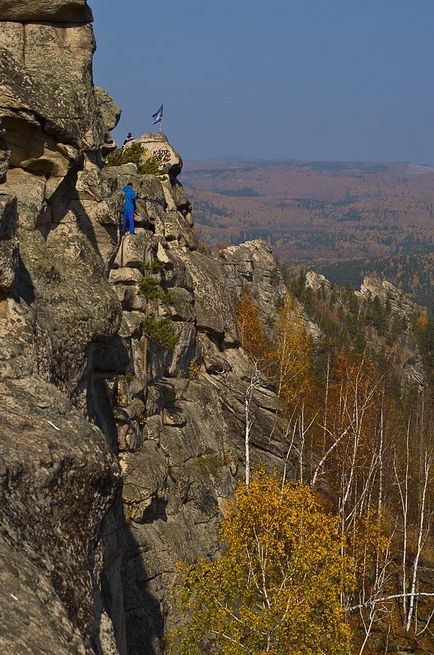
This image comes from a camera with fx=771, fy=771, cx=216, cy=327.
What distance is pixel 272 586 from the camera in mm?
21891

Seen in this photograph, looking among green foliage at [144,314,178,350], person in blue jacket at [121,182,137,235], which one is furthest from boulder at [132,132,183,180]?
green foliage at [144,314,178,350]

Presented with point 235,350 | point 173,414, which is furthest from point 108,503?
point 235,350

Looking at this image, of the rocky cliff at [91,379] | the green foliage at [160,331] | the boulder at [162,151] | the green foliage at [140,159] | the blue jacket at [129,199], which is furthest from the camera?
the boulder at [162,151]

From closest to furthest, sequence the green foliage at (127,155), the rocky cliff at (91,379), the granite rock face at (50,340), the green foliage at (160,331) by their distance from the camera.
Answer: the granite rock face at (50,340), the rocky cliff at (91,379), the green foliage at (160,331), the green foliage at (127,155)

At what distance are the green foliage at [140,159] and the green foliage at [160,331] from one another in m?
13.8

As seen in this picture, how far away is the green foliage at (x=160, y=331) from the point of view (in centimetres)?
3344

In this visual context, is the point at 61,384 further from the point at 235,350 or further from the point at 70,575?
the point at 235,350

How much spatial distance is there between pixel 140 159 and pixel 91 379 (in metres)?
28.0

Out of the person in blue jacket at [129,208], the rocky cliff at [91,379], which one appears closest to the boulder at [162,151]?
the rocky cliff at [91,379]

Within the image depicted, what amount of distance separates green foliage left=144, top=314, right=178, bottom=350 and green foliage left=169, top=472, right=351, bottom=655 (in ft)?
35.6

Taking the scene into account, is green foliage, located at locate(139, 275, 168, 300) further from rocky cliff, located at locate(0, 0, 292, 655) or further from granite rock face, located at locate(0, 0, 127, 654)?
granite rock face, located at locate(0, 0, 127, 654)

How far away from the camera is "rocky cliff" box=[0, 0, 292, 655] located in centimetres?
1147

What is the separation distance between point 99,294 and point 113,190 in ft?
22.6

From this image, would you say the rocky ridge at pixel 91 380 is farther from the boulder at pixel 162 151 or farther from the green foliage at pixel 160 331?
the boulder at pixel 162 151
